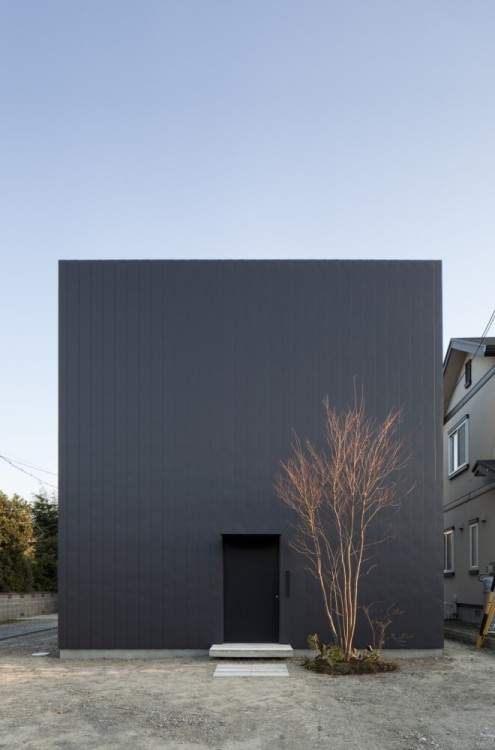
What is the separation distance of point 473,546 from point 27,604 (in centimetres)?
1675

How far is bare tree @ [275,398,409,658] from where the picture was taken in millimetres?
13430

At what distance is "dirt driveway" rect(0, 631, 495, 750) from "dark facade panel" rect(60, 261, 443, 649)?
47.4 inches

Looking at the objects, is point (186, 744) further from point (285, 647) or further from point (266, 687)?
point (285, 647)

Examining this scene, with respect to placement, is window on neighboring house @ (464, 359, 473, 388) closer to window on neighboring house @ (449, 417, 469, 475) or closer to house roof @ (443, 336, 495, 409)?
house roof @ (443, 336, 495, 409)

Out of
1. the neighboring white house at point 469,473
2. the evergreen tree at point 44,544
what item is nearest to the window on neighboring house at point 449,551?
the neighboring white house at point 469,473

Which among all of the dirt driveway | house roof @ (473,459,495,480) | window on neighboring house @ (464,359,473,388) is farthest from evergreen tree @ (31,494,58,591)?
the dirt driveway

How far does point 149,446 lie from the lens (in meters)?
13.9

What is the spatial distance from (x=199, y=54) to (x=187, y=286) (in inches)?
177

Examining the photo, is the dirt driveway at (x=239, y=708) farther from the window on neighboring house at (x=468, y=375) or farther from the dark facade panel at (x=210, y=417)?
the window on neighboring house at (x=468, y=375)

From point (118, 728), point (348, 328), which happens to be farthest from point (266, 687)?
point (348, 328)

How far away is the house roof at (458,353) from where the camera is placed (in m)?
18.7

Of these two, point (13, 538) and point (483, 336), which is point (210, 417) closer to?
point (483, 336)

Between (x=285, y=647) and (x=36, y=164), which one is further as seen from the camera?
(x=36, y=164)

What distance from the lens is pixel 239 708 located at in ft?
30.5
